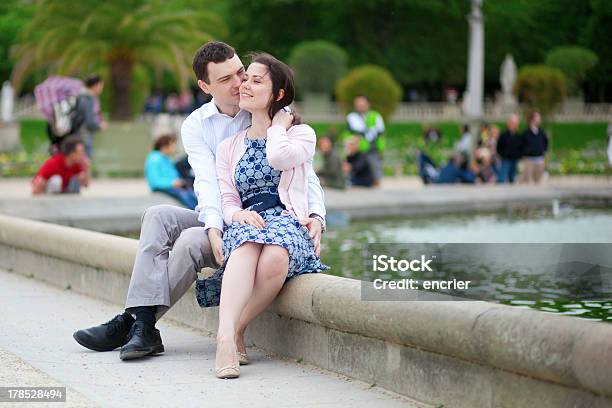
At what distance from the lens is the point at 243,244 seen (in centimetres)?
523

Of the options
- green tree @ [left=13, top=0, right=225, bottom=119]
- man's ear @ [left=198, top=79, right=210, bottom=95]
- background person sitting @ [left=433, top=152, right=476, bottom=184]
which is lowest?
background person sitting @ [left=433, top=152, right=476, bottom=184]

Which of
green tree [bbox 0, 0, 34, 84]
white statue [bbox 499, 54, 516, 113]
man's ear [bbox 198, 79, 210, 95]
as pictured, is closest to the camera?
man's ear [bbox 198, 79, 210, 95]

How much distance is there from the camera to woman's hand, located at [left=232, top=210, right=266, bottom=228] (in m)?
5.31

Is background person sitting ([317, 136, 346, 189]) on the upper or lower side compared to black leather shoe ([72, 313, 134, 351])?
upper

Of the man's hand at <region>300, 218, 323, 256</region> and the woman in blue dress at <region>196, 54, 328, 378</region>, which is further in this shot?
the man's hand at <region>300, 218, 323, 256</region>

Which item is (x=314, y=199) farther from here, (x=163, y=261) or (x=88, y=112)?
(x=88, y=112)

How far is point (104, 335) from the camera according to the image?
5.57m

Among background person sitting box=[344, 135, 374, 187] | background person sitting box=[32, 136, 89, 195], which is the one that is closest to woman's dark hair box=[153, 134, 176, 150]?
background person sitting box=[32, 136, 89, 195]

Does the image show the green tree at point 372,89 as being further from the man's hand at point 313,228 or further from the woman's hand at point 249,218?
the woman's hand at point 249,218

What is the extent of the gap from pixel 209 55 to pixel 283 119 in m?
0.53

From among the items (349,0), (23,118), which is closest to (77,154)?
(23,118)

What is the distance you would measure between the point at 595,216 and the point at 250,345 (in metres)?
8.74

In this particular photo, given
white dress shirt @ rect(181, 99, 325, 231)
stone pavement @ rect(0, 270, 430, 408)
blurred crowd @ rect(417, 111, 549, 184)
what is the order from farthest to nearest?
blurred crowd @ rect(417, 111, 549, 184) < white dress shirt @ rect(181, 99, 325, 231) < stone pavement @ rect(0, 270, 430, 408)

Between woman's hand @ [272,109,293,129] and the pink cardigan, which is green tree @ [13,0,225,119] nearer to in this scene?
the pink cardigan
